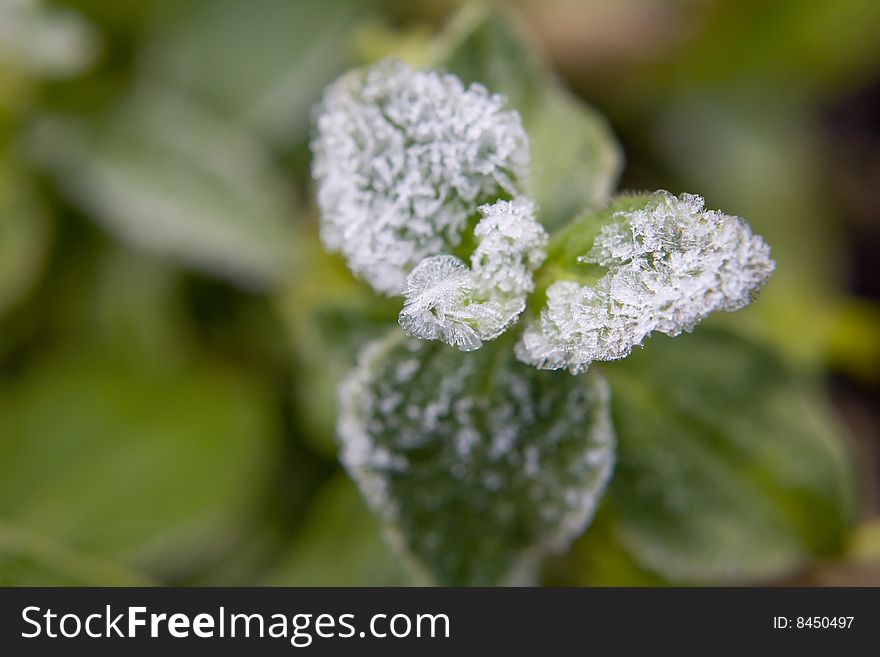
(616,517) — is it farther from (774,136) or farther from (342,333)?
(774,136)

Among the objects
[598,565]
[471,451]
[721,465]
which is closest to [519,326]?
[471,451]

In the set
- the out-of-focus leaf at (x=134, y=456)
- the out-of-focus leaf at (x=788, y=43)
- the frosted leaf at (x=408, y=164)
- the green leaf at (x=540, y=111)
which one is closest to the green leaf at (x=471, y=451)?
the frosted leaf at (x=408, y=164)

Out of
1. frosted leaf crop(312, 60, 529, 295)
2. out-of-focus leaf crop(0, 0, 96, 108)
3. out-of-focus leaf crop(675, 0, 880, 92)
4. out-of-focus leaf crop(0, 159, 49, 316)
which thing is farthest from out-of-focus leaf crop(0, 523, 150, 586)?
out-of-focus leaf crop(675, 0, 880, 92)

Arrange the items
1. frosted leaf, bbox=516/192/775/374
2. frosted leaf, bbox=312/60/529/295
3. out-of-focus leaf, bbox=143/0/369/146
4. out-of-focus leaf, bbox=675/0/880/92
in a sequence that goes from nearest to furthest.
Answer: frosted leaf, bbox=516/192/775/374
frosted leaf, bbox=312/60/529/295
out-of-focus leaf, bbox=143/0/369/146
out-of-focus leaf, bbox=675/0/880/92

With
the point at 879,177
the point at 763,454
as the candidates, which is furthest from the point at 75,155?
the point at 879,177

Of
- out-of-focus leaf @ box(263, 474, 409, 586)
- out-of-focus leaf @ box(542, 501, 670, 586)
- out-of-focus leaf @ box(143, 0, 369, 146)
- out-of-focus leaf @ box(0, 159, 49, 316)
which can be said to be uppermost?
out-of-focus leaf @ box(143, 0, 369, 146)

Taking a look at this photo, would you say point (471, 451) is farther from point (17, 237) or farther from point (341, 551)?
point (17, 237)

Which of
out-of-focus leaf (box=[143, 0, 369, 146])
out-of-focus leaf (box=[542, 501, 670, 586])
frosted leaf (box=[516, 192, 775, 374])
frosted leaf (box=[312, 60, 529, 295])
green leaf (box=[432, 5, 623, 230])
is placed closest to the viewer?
frosted leaf (box=[516, 192, 775, 374])

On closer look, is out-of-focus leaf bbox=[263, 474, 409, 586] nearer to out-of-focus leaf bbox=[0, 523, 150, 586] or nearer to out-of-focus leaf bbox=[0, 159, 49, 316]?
out-of-focus leaf bbox=[0, 523, 150, 586]
